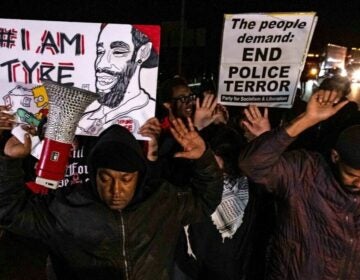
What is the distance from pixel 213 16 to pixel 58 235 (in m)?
Answer: 18.8

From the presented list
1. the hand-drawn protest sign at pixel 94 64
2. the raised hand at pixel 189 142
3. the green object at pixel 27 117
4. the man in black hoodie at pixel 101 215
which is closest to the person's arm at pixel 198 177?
the raised hand at pixel 189 142

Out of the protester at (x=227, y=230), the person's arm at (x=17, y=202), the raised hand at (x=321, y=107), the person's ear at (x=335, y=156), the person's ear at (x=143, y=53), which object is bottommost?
the protester at (x=227, y=230)

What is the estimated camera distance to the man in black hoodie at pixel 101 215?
242 cm

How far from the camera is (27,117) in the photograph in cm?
359

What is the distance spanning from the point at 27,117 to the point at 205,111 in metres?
1.29

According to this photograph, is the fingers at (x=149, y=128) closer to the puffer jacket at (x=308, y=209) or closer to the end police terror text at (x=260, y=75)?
the end police terror text at (x=260, y=75)

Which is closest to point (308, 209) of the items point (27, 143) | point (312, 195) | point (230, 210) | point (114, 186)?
point (312, 195)

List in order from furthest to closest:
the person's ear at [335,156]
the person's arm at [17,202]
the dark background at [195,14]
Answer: the dark background at [195,14], the person's ear at [335,156], the person's arm at [17,202]

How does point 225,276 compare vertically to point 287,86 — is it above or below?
below

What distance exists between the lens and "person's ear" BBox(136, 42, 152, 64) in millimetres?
3596

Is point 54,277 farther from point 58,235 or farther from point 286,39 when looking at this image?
point 286,39

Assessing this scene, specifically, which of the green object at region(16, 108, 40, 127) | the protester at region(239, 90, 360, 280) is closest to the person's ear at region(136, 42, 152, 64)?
the green object at region(16, 108, 40, 127)

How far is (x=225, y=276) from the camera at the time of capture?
→ 3.52 metres

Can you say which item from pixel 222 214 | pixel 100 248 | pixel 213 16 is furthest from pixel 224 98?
pixel 213 16
